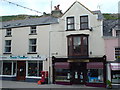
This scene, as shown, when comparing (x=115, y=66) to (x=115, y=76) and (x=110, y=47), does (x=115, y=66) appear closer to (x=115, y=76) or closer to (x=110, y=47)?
(x=115, y=76)

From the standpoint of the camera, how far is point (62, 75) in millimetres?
21328

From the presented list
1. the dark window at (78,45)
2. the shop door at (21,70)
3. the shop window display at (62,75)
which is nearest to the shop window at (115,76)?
the dark window at (78,45)

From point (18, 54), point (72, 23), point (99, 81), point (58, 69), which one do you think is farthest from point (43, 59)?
point (99, 81)

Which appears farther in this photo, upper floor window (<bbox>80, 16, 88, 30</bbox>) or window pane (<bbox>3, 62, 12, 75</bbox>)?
window pane (<bbox>3, 62, 12, 75</bbox>)

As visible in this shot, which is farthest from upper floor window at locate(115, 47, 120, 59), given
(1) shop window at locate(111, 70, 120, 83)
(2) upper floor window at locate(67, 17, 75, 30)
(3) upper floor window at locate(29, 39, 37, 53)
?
(3) upper floor window at locate(29, 39, 37, 53)

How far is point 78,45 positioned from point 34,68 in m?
6.39

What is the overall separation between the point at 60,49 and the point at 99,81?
5.72 m

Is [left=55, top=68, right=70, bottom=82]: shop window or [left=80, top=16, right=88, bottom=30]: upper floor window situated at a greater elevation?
[left=80, top=16, right=88, bottom=30]: upper floor window

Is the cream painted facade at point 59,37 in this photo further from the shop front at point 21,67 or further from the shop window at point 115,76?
the shop window at point 115,76

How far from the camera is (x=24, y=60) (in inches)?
916

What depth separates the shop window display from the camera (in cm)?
2112

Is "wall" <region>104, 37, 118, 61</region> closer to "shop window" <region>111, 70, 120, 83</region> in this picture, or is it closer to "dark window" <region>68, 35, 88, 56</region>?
"shop window" <region>111, 70, 120, 83</region>

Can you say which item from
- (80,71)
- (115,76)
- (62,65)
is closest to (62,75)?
(62,65)

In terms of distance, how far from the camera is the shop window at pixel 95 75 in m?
20.0
